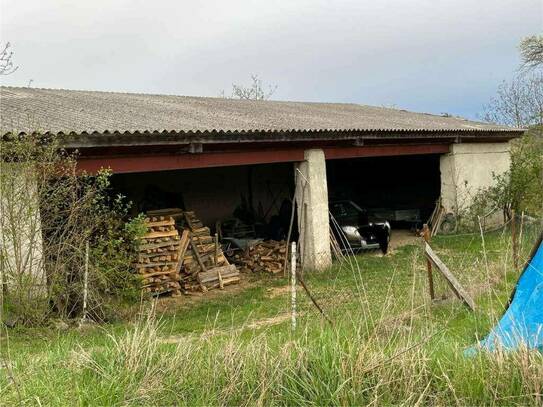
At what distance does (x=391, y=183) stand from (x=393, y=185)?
4.4 inches

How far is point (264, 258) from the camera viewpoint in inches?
506

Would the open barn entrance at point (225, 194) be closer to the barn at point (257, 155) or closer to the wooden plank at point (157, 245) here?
the barn at point (257, 155)

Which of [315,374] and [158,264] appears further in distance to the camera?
[158,264]

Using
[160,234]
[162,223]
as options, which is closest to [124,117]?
[162,223]

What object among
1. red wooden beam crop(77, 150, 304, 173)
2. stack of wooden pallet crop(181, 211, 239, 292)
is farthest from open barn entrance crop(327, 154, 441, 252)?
stack of wooden pallet crop(181, 211, 239, 292)

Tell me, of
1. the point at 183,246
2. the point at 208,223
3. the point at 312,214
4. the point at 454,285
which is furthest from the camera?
the point at 208,223

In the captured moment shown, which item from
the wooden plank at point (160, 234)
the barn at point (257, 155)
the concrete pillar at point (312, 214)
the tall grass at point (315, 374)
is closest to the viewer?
the tall grass at point (315, 374)

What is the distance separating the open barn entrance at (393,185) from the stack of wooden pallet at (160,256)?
8.86m

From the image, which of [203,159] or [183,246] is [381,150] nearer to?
[203,159]

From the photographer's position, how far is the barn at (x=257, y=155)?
9508 mm

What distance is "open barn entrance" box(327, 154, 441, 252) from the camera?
734 inches

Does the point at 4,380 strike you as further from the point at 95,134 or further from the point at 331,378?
the point at 95,134

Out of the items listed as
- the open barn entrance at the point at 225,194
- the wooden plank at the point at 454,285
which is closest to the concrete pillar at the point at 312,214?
the open barn entrance at the point at 225,194

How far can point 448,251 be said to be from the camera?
44.3ft
